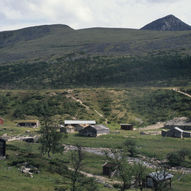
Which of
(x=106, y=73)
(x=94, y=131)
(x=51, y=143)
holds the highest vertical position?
(x=106, y=73)

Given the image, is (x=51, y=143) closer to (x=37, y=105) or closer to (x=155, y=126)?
(x=155, y=126)

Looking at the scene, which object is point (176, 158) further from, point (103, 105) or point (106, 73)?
point (106, 73)

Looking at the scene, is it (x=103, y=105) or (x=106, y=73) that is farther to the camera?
(x=106, y=73)

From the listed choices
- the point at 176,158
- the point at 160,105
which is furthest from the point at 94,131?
the point at 160,105

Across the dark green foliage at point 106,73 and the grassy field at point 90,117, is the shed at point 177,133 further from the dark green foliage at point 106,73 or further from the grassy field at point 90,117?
the dark green foliage at point 106,73

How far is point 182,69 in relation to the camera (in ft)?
541

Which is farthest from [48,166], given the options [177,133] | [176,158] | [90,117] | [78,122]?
[90,117]

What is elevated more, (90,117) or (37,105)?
(37,105)

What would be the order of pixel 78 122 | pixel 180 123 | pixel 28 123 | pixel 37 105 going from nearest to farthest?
1. pixel 180 123
2. pixel 78 122
3. pixel 28 123
4. pixel 37 105

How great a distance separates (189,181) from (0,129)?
5539cm

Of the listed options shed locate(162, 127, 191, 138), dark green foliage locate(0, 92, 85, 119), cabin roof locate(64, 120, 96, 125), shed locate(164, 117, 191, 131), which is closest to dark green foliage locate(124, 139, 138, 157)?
shed locate(162, 127, 191, 138)

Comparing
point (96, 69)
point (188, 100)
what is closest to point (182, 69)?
point (96, 69)

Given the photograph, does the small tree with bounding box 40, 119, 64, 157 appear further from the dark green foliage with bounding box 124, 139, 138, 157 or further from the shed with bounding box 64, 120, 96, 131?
the shed with bounding box 64, 120, 96, 131

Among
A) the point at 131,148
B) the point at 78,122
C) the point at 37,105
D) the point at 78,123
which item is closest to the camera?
the point at 131,148
